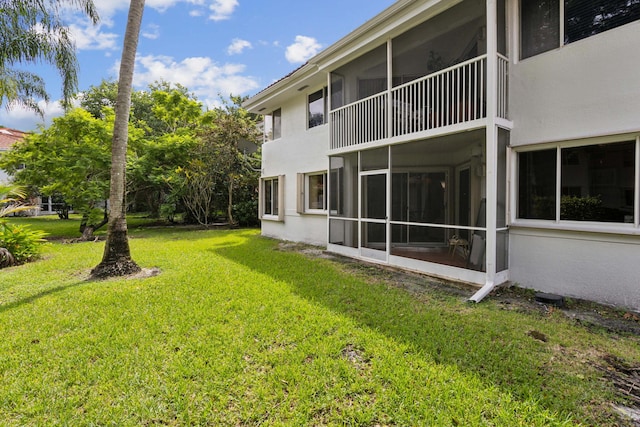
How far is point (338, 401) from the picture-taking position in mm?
2924

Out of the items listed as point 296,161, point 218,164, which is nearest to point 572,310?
point 296,161

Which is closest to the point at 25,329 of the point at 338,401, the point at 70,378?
the point at 70,378

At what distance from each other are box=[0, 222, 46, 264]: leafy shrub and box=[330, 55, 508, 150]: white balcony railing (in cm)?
909

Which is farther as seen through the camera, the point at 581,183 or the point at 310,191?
the point at 310,191

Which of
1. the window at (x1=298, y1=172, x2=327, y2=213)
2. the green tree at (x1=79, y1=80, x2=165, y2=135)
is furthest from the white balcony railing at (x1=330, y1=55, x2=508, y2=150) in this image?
the green tree at (x1=79, y1=80, x2=165, y2=135)

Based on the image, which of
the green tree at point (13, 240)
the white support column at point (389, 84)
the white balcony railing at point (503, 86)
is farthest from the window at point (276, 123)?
the white balcony railing at point (503, 86)

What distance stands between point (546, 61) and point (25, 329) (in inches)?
361

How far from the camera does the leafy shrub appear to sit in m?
8.59

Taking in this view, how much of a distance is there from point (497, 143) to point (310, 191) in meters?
7.20

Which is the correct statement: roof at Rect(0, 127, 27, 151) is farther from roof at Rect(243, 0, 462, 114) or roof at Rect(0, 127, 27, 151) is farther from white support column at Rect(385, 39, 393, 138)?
white support column at Rect(385, 39, 393, 138)

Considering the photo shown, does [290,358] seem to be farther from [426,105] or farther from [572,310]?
[426,105]

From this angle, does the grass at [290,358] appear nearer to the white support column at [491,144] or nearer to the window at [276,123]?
the white support column at [491,144]

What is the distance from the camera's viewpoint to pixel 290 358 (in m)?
3.60

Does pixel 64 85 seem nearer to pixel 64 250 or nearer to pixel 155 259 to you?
pixel 64 250
